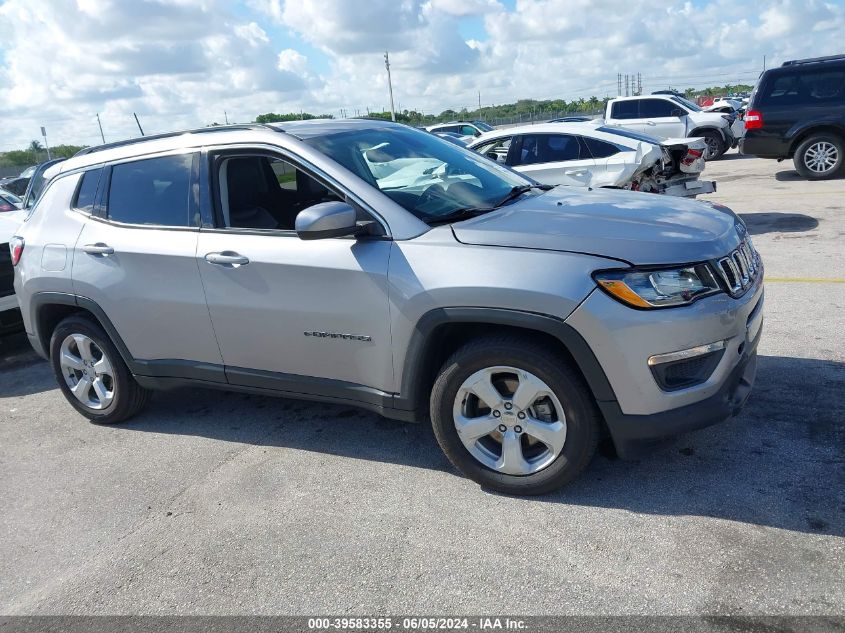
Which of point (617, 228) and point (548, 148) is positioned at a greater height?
point (617, 228)

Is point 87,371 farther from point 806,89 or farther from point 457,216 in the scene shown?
point 806,89

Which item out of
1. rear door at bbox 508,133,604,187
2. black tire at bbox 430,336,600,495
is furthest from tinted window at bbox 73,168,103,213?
rear door at bbox 508,133,604,187

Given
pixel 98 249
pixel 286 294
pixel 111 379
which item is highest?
pixel 98 249

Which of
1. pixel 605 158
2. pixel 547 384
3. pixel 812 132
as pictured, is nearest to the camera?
pixel 547 384

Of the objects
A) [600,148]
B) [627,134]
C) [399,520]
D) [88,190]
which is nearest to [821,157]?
[627,134]

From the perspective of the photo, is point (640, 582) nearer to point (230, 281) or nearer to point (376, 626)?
point (376, 626)

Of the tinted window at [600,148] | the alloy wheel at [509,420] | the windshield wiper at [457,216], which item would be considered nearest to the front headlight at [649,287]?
the alloy wheel at [509,420]

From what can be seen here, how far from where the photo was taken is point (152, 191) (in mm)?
4289

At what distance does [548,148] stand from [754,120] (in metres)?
5.55

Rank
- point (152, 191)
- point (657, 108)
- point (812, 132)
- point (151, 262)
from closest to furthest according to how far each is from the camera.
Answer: point (151, 262)
point (152, 191)
point (812, 132)
point (657, 108)

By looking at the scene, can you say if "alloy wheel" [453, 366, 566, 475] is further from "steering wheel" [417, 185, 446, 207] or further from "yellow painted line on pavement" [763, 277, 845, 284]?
Result: "yellow painted line on pavement" [763, 277, 845, 284]

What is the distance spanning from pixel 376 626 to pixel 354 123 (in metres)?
2.93

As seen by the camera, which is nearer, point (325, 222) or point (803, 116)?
point (325, 222)

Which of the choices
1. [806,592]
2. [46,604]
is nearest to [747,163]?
[806,592]
